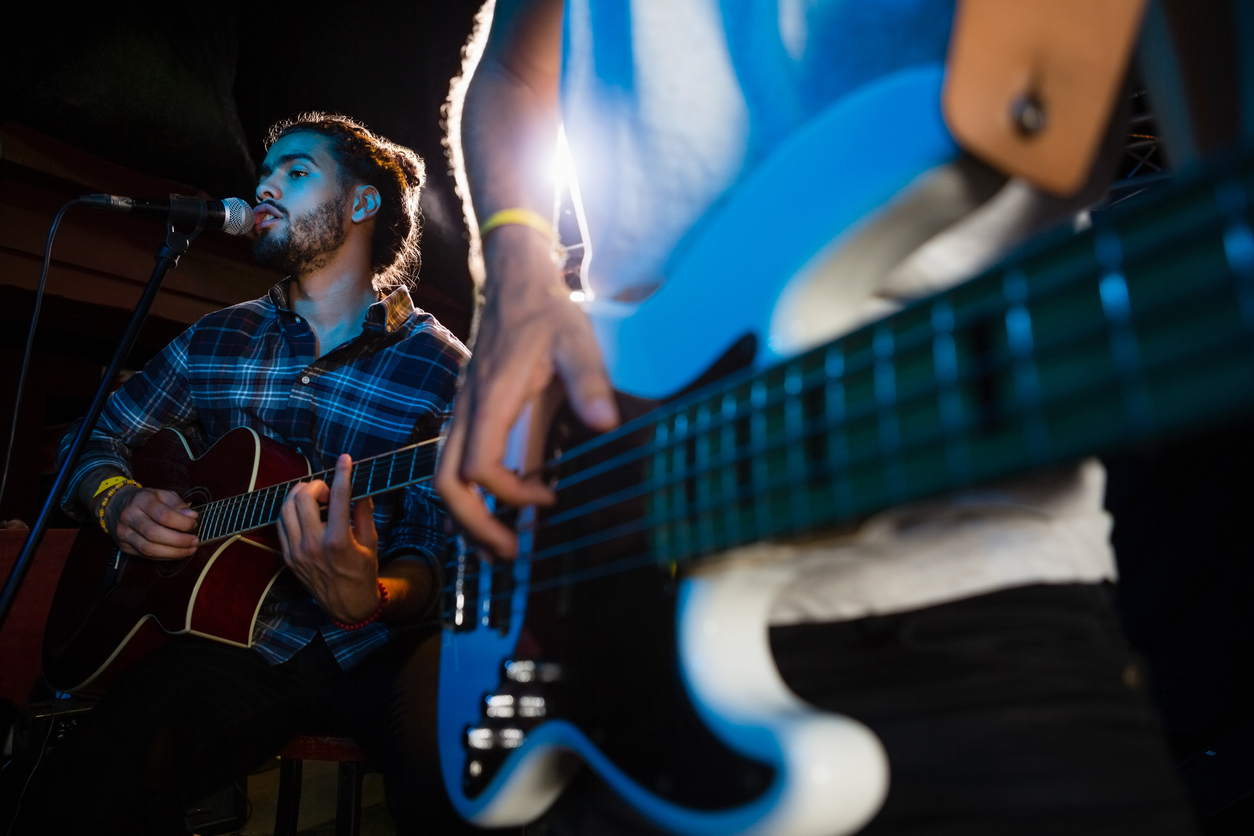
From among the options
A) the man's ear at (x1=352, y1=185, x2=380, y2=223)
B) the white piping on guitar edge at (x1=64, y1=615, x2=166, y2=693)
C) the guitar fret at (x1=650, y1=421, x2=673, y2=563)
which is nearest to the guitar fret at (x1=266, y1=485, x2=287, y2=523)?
the white piping on guitar edge at (x1=64, y1=615, x2=166, y2=693)

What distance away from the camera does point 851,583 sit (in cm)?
65

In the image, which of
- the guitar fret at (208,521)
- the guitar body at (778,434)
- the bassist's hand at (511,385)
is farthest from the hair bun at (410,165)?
the guitar body at (778,434)

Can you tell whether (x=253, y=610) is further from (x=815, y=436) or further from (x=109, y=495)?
(x=815, y=436)

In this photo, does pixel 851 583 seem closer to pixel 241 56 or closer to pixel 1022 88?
pixel 1022 88

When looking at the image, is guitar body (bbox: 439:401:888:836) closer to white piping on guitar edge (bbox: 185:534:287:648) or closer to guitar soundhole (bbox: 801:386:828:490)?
guitar soundhole (bbox: 801:386:828:490)

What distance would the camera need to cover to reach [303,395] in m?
2.21

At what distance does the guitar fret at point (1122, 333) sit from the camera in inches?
15.2

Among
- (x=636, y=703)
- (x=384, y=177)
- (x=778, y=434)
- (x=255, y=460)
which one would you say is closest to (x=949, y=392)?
(x=778, y=434)

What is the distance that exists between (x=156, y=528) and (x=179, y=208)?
0.85 m

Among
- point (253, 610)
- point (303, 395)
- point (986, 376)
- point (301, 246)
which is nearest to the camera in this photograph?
point (986, 376)

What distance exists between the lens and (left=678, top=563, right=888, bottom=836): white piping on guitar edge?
53 cm

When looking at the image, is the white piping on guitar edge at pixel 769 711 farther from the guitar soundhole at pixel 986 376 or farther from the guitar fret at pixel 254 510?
the guitar fret at pixel 254 510

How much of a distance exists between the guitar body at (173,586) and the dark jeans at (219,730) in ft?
0.31

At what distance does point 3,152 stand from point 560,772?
12.2 feet
